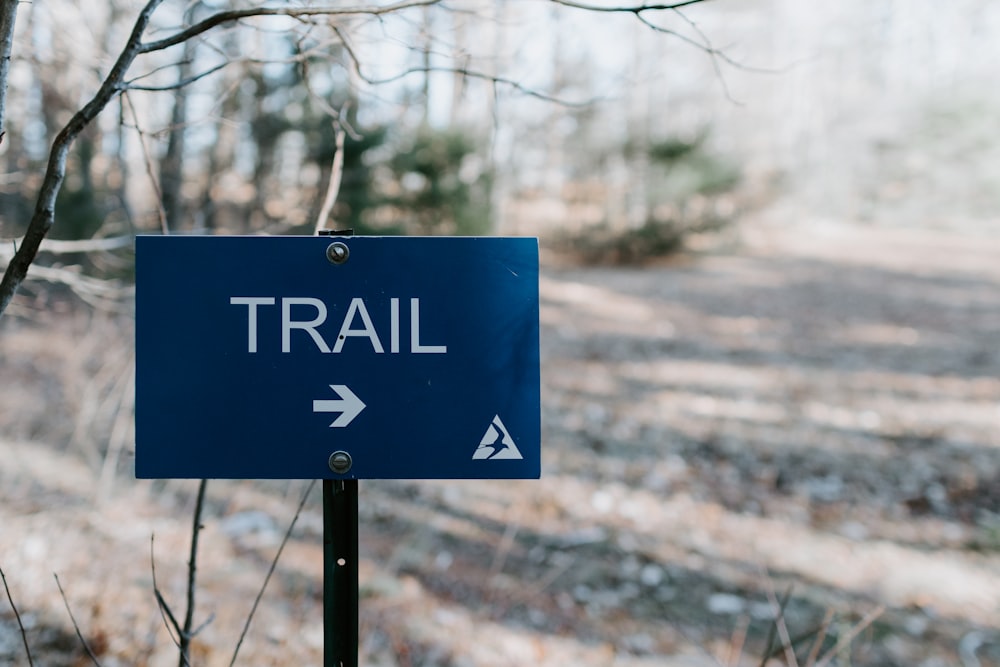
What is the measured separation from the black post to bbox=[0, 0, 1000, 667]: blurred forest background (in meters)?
0.90

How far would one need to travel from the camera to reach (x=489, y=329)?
4.05 ft

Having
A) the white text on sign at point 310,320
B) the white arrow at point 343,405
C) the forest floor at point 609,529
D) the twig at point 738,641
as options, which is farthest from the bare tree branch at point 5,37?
the twig at point 738,641

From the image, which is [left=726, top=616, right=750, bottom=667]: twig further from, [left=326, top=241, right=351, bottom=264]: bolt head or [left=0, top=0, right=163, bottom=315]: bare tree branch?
[left=0, top=0, right=163, bottom=315]: bare tree branch

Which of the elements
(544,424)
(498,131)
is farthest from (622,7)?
(544,424)

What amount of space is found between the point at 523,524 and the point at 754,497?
1.50 m

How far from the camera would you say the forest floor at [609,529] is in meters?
3.13

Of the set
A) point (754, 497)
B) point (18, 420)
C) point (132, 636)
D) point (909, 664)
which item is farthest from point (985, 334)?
point (18, 420)

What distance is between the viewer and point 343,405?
1.22m

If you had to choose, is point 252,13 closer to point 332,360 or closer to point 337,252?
point 337,252

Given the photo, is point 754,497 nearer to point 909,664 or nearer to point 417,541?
point 909,664

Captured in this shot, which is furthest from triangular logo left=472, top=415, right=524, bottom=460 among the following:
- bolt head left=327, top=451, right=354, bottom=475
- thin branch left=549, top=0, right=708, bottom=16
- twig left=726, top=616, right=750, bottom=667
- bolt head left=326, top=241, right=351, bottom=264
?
twig left=726, top=616, right=750, bottom=667

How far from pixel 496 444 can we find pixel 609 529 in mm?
3258

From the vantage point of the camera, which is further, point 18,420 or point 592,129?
point 592,129

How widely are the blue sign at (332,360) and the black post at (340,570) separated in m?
0.05
